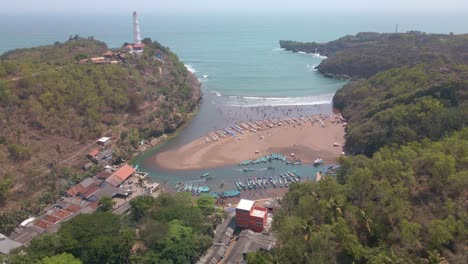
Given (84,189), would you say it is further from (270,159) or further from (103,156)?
(270,159)

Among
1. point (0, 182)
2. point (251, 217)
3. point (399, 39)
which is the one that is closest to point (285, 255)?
point (251, 217)

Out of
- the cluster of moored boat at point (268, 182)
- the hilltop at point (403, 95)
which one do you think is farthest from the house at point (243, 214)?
the hilltop at point (403, 95)

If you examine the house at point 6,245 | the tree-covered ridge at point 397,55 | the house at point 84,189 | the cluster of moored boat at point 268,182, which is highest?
the tree-covered ridge at point 397,55

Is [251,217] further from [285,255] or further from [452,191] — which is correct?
[452,191]

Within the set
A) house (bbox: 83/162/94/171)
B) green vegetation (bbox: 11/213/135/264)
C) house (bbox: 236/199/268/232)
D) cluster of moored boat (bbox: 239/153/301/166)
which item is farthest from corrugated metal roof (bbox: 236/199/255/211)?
house (bbox: 83/162/94/171)

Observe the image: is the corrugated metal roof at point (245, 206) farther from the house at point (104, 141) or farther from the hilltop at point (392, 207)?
the house at point (104, 141)

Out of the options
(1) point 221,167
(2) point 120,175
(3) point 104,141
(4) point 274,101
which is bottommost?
(1) point 221,167

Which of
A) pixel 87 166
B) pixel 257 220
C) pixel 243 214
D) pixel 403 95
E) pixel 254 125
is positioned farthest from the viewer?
pixel 254 125

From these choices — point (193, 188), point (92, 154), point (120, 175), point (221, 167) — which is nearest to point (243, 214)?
point (193, 188)
